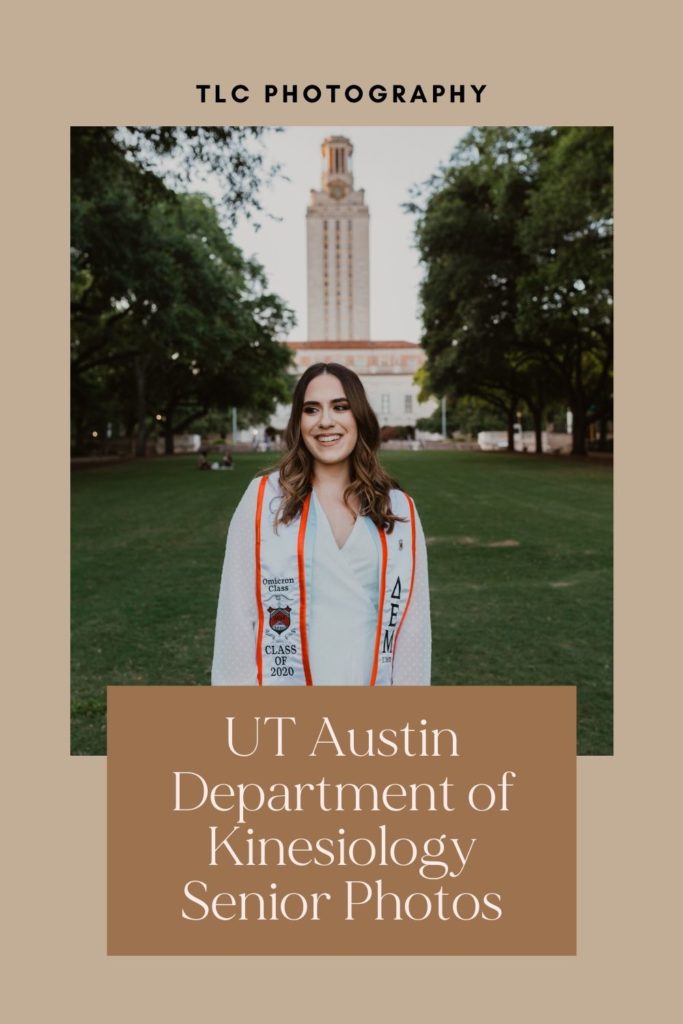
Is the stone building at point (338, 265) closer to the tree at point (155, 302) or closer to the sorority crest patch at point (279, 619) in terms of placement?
the tree at point (155, 302)

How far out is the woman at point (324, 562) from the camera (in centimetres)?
244

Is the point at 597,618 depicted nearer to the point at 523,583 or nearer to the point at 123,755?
the point at 523,583

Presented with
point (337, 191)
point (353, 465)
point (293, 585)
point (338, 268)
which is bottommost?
point (293, 585)

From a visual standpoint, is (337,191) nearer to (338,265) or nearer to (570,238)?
(338,265)

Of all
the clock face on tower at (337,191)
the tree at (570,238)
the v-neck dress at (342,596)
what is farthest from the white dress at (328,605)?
the clock face on tower at (337,191)

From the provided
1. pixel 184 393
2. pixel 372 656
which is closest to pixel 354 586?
pixel 372 656

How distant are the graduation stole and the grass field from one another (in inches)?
94.6

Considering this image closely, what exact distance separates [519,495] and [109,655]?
43.2 feet

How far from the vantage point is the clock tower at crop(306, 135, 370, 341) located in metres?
100

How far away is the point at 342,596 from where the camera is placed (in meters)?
2.46

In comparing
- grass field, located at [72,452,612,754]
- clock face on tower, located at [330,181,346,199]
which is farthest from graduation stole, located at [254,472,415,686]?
clock face on tower, located at [330,181,346,199]

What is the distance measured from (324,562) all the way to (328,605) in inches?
5.2

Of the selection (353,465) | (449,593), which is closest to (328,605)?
(353,465)

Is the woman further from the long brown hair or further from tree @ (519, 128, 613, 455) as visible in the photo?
tree @ (519, 128, 613, 455)
